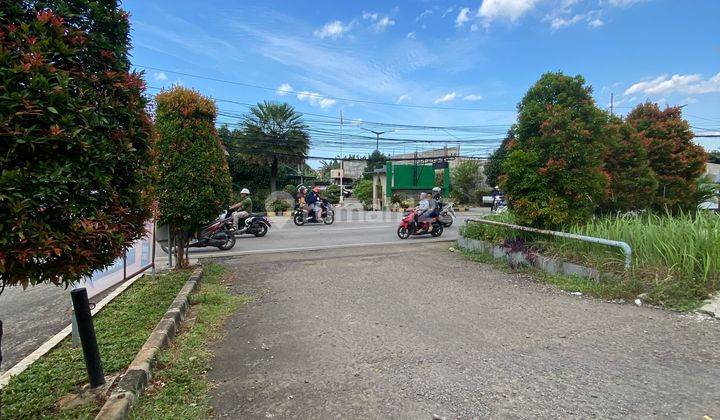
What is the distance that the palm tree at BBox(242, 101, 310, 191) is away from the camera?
3052 centimetres

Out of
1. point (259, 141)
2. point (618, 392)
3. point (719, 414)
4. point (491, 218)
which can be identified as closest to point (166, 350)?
point (618, 392)

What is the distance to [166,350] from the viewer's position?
3799 mm

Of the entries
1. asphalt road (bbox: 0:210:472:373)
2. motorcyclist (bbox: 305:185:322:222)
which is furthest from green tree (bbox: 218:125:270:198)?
asphalt road (bbox: 0:210:472:373)

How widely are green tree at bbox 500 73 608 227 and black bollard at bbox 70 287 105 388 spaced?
6.47 m

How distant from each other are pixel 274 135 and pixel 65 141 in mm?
29668

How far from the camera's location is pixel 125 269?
6289 millimetres

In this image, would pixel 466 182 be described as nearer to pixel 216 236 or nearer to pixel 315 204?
pixel 315 204

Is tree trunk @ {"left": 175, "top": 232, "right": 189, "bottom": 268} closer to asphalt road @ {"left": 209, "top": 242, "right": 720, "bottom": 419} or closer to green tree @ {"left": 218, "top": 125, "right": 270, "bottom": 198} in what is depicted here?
asphalt road @ {"left": 209, "top": 242, "right": 720, "bottom": 419}

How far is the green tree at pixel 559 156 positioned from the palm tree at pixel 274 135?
24859mm

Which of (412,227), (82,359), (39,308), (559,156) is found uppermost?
(559,156)

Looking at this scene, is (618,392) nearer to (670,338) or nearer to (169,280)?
(670,338)

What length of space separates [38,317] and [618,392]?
6.54 metres

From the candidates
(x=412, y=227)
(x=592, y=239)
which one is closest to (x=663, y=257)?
(x=592, y=239)

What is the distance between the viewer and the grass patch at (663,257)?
500 cm
